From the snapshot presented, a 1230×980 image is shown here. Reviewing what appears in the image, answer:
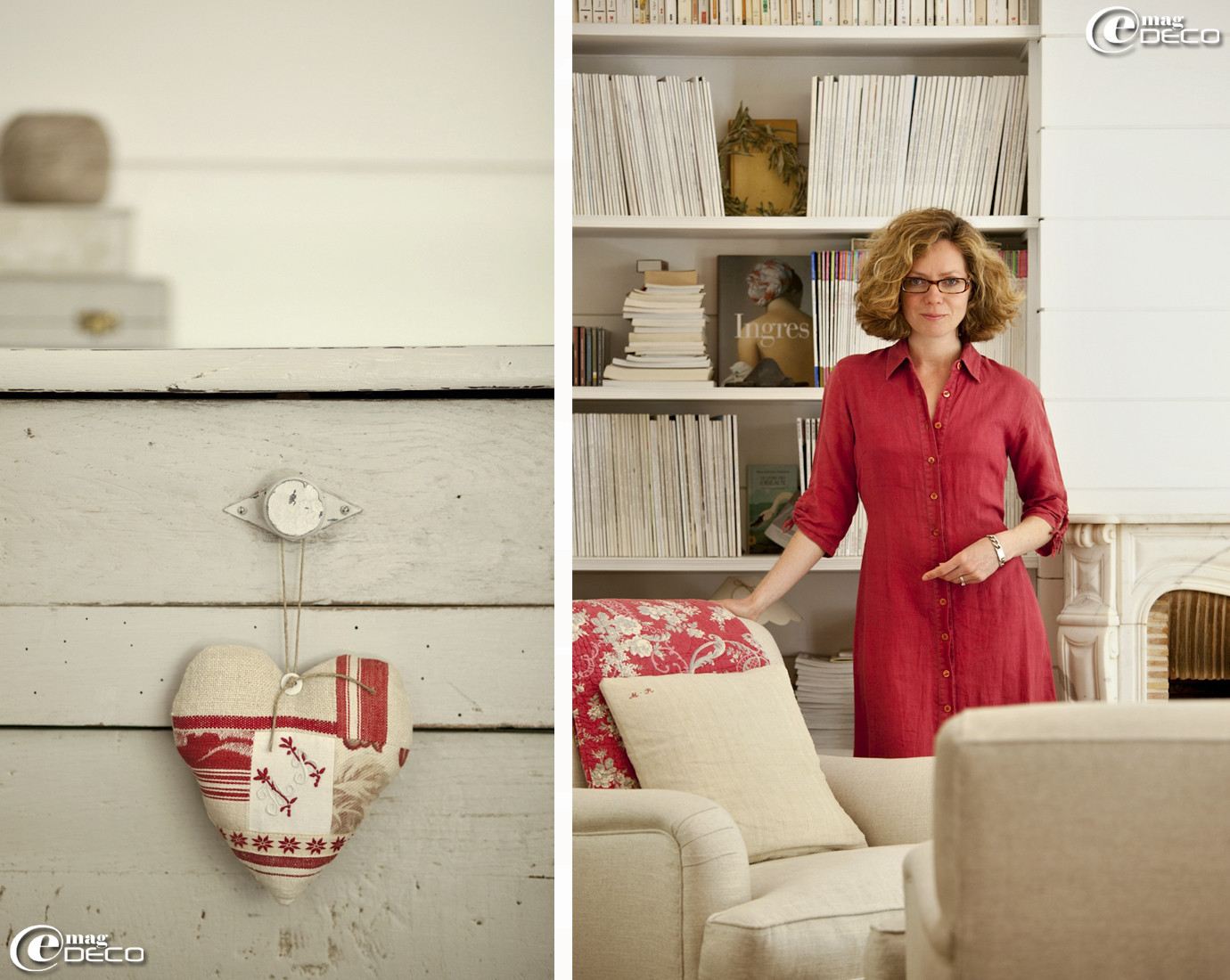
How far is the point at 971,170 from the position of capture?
2.52m

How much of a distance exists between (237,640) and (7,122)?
1.22 feet

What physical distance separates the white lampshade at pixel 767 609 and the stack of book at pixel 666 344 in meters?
0.51

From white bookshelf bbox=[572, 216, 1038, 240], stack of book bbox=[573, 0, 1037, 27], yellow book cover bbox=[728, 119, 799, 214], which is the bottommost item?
white bookshelf bbox=[572, 216, 1038, 240]

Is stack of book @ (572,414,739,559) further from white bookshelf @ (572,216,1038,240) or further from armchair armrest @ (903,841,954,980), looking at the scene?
armchair armrest @ (903,841,954,980)

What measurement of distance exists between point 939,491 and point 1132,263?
108cm

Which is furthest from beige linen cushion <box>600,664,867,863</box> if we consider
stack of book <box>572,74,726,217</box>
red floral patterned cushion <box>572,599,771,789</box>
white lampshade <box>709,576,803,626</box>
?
stack of book <box>572,74,726,217</box>

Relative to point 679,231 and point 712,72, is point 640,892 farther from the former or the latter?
point 712,72

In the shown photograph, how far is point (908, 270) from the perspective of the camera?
Answer: 1866 mm

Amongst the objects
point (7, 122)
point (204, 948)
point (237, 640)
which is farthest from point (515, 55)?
point (204, 948)

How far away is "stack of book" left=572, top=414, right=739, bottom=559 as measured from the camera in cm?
254

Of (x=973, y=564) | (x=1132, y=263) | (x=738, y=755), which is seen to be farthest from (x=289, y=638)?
(x=1132, y=263)

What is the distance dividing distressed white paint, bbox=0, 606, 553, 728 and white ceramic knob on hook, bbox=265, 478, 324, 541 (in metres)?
0.06

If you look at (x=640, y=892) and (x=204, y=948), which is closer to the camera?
(x=204, y=948)

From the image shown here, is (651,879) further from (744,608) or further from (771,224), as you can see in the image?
(771,224)
